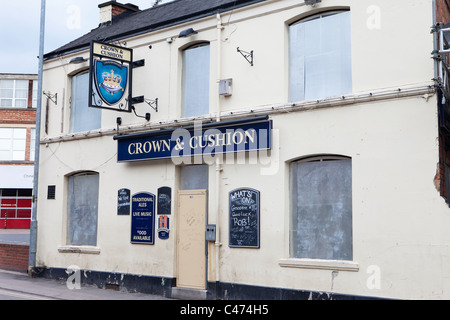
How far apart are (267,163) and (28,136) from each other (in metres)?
27.5

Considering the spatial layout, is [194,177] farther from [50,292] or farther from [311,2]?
[311,2]

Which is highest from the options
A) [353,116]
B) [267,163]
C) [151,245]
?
[353,116]

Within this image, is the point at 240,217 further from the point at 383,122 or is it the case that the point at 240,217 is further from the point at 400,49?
the point at 400,49

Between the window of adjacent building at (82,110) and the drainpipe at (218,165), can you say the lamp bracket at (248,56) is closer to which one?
the drainpipe at (218,165)

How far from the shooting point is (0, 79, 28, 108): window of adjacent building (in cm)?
3631

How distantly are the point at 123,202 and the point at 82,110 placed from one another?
124 inches

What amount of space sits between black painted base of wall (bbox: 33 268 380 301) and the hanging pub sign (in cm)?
402

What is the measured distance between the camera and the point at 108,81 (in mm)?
12867

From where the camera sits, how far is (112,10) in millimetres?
17734

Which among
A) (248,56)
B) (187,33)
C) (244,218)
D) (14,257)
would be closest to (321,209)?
(244,218)

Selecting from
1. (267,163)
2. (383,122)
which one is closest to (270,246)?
(267,163)

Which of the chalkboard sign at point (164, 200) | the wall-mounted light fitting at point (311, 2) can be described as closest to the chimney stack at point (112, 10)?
the chalkboard sign at point (164, 200)

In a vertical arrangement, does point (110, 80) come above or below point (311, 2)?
below

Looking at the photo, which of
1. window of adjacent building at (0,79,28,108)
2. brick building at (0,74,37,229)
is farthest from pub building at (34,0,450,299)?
window of adjacent building at (0,79,28,108)
